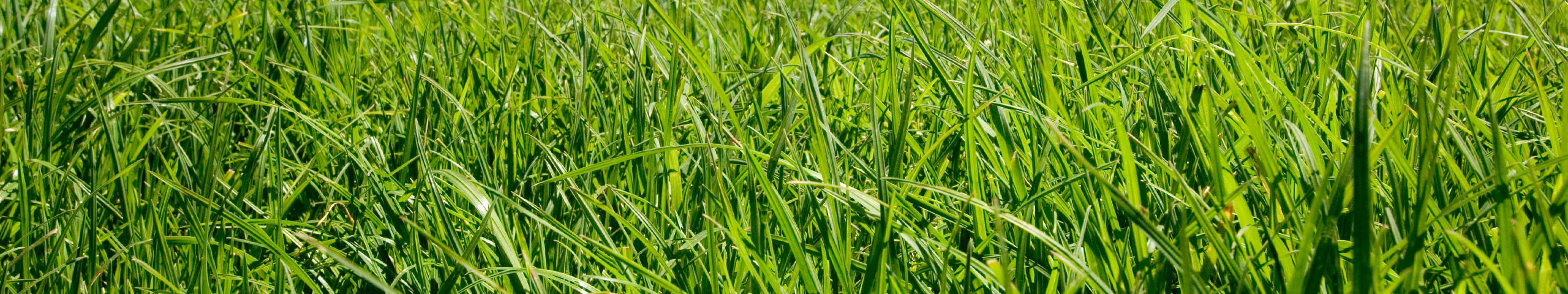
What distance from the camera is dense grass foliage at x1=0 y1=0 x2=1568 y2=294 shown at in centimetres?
88

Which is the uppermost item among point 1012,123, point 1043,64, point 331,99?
point 1043,64

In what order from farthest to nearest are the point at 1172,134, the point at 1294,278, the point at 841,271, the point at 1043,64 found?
the point at 1172,134 → the point at 1043,64 → the point at 841,271 → the point at 1294,278

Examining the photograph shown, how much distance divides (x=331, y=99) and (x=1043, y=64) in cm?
120

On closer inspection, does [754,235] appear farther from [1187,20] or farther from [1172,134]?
[1187,20]

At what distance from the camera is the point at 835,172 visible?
40.4 inches

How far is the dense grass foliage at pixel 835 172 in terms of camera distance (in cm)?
88

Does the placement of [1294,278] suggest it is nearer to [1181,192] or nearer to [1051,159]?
[1181,192]

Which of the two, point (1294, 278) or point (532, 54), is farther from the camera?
point (532, 54)

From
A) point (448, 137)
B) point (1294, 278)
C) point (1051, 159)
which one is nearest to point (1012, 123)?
point (1051, 159)

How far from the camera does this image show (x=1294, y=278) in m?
0.78

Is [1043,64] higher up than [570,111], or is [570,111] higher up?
[1043,64]

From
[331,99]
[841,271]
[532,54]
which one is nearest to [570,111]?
[532,54]

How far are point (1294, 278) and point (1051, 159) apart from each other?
437 millimetres

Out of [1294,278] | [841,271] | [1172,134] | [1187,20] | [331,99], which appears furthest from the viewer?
[331,99]
